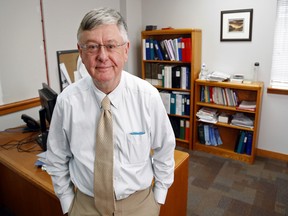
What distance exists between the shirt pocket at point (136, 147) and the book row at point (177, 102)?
2335 millimetres

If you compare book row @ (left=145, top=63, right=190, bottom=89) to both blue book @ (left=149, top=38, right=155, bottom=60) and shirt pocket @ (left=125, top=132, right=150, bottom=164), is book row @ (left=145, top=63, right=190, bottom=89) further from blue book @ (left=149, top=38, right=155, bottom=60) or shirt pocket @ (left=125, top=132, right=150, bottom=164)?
shirt pocket @ (left=125, top=132, right=150, bottom=164)

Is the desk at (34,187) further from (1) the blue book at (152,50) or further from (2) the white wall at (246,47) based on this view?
(1) the blue book at (152,50)

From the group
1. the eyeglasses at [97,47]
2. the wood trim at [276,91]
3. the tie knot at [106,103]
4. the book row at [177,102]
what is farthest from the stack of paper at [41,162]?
the wood trim at [276,91]

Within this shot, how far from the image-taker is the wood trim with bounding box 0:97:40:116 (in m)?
2.44

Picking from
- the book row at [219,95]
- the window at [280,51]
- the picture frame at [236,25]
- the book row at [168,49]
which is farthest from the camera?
the book row at [168,49]

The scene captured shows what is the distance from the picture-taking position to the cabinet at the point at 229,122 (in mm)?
2901

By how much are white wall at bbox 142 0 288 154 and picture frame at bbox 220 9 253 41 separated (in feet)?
0.17

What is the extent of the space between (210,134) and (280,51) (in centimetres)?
135

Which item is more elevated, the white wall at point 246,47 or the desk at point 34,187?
the white wall at point 246,47

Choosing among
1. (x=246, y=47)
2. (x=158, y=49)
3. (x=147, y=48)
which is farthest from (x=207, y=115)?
(x=147, y=48)

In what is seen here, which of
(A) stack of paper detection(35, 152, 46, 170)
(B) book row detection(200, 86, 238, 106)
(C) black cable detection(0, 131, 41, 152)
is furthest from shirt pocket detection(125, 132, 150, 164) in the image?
(B) book row detection(200, 86, 238, 106)

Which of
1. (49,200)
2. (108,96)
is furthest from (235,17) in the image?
(49,200)

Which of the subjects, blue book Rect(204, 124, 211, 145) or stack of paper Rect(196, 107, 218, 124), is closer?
stack of paper Rect(196, 107, 218, 124)

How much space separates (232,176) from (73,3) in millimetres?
2838
